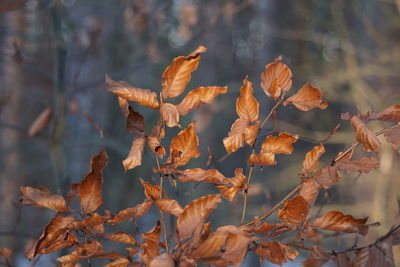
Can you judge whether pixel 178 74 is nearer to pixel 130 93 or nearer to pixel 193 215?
pixel 130 93

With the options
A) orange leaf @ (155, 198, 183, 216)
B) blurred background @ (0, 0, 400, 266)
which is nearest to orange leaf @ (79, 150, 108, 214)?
orange leaf @ (155, 198, 183, 216)

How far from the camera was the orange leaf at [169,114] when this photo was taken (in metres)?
0.77

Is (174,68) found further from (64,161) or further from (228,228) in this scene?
(64,161)

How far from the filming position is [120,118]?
3.35m

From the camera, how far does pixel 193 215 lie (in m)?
0.71

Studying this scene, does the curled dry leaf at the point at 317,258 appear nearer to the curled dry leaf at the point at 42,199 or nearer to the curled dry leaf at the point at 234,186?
the curled dry leaf at the point at 234,186

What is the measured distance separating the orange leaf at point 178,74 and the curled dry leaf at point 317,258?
34 centimetres

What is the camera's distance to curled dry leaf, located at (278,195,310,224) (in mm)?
740

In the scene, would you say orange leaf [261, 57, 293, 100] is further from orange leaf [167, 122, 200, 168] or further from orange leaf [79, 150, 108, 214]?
orange leaf [79, 150, 108, 214]

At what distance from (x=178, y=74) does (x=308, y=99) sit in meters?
0.23

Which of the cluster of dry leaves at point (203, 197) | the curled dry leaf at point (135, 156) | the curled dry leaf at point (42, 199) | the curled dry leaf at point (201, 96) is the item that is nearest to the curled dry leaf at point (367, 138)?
the cluster of dry leaves at point (203, 197)

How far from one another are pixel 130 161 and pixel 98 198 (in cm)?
11

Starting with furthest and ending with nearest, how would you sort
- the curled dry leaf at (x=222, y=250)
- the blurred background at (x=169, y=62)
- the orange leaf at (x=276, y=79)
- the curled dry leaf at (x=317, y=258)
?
the blurred background at (x=169, y=62), the orange leaf at (x=276, y=79), the curled dry leaf at (x=317, y=258), the curled dry leaf at (x=222, y=250)

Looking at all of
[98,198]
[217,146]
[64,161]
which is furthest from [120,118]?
[217,146]
